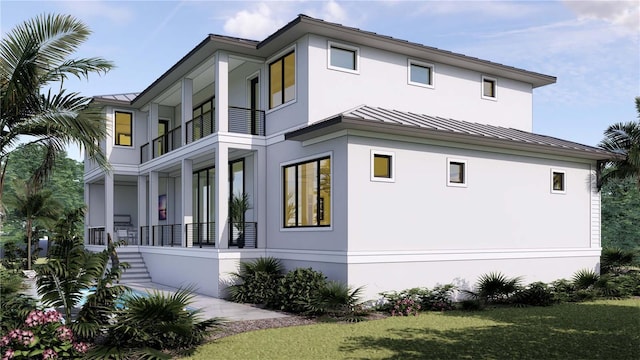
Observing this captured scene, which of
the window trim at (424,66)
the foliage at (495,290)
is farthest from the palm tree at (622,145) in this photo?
the window trim at (424,66)

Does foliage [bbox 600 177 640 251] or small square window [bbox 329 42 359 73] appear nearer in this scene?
small square window [bbox 329 42 359 73]

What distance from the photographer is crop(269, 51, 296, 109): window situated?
16562 mm

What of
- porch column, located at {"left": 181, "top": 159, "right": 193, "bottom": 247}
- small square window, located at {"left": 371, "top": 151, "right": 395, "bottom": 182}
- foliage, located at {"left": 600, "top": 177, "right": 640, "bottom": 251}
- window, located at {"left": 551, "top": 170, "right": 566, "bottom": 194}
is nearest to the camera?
small square window, located at {"left": 371, "top": 151, "right": 395, "bottom": 182}

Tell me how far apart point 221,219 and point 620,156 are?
1321cm

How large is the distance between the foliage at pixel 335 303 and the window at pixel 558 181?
8775 mm

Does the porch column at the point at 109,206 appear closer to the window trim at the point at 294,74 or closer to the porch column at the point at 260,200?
the porch column at the point at 260,200

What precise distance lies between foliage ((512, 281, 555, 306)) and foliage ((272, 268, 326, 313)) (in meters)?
5.32

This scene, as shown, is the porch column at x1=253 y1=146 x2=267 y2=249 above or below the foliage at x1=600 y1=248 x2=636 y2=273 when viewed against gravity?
above

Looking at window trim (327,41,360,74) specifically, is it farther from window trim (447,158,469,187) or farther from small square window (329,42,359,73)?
window trim (447,158,469,187)

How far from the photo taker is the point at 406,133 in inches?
577

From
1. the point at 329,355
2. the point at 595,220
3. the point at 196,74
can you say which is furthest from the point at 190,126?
the point at 595,220

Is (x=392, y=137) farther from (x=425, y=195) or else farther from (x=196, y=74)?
(x=196, y=74)

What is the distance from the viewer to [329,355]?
9.02m

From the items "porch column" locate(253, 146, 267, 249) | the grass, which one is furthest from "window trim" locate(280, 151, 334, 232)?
the grass
